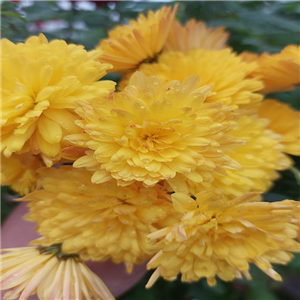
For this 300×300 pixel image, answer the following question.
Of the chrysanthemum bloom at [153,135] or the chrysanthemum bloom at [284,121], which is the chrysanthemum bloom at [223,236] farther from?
the chrysanthemum bloom at [284,121]

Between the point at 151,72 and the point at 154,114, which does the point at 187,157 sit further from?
the point at 151,72

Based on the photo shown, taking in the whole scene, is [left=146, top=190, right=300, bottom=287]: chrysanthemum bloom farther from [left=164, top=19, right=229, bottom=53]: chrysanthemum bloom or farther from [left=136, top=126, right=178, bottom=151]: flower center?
[left=164, top=19, right=229, bottom=53]: chrysanthemum bloom

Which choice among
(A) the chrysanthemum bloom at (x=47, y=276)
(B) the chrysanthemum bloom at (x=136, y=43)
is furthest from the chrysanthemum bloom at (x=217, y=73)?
(A) the chrysanthemum bloom at (x=47, y=276)

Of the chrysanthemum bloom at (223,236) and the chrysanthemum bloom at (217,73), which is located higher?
the chrysanthemum bloom at (217,73)

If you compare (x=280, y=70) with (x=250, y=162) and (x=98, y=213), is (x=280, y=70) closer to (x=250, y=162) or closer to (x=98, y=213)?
(x=250, y=162)

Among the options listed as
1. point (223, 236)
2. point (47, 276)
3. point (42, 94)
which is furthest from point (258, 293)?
point (42, 94)

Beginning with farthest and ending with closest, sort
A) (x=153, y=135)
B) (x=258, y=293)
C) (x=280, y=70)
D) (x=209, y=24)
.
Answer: (x=209, y=24), (x=258, y=293), (x=280, y=70), (x=153, y=135)

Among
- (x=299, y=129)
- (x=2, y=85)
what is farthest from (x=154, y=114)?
(x=299, y=129)
